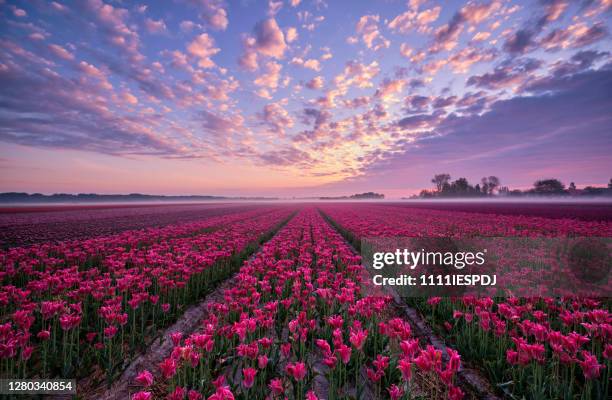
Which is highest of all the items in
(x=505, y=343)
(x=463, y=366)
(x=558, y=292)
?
(x=558, y=292)

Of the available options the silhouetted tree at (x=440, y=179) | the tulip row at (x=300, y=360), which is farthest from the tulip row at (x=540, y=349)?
the silhouetted tree at (x=440, y=179)

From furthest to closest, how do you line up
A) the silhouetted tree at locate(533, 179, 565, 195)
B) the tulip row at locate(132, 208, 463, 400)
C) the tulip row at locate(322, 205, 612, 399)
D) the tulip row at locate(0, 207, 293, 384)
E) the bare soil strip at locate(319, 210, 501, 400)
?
the silhouetted tree at locate(533, 179, 565, 195) < the tulip row at locate(0, 207, 293, 384) < the bare soil strip at locate(319, 210, 501, 400) < the tulip row at locate(322, 205, 612, 399) < the tulip row at locate(132, 208, 463, 400)

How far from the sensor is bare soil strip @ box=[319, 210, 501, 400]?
3.72 m

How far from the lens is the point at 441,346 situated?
5.00 meters

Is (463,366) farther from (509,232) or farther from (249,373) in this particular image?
(509,232)

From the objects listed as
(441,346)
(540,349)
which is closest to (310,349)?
(441,346)

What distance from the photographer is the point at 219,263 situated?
33.6 feet

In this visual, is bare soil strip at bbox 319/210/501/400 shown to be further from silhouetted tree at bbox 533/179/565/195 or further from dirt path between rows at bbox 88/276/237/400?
silhouetted tree at bbox 533/179/565/195

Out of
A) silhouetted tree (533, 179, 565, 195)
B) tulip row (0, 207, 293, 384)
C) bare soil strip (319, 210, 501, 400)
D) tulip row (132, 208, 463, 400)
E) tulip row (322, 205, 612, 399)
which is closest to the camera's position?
tulip row (132, 208, 463, 400)

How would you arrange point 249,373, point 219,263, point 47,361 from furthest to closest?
point 219,263
point 47,361
point 249,373

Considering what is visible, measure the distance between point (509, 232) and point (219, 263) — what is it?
13.9 m

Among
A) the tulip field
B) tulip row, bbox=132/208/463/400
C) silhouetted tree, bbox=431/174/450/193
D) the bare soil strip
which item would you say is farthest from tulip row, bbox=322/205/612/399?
silhouetted tree, bbox=431/174/450/193

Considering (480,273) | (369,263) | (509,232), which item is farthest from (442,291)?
(509,232)

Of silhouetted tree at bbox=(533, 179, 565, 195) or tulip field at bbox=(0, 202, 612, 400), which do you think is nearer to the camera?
tulip field at bbox=(0, 202, 612, 400)
